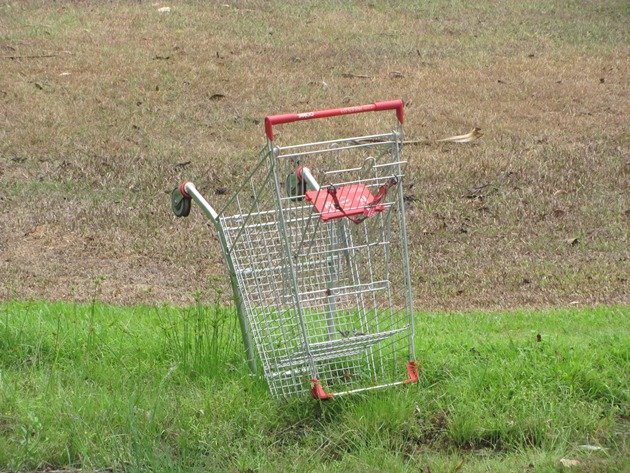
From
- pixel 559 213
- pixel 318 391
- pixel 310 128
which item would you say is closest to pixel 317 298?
pixel 318 391

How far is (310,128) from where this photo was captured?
41.0 ft

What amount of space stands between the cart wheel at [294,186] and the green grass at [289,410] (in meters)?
0.77

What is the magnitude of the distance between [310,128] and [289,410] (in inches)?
310

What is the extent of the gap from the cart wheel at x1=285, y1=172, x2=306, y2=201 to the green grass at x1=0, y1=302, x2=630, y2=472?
2.53ft

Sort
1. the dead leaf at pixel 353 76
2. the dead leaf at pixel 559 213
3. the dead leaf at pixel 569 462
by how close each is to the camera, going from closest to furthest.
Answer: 1. the dead leaf at pixel 569 462
2. the dead leaf at pixel 559 213
3. the dead leaf at pixel 353 76

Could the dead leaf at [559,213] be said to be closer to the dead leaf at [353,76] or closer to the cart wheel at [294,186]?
the dead leaf at [353,76]

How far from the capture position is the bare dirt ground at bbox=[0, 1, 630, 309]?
8938 mm

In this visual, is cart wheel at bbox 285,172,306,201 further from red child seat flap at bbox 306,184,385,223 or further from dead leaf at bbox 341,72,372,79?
dead leaf at bbox 341,72,372,79

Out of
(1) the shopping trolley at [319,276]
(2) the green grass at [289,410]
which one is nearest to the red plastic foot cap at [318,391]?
(1) the shopping trolley at [319,276]

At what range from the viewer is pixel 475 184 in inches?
428

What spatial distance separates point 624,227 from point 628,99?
4.40 meters

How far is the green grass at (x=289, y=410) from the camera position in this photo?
4.40 metres

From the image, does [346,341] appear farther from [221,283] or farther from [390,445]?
[221,283]

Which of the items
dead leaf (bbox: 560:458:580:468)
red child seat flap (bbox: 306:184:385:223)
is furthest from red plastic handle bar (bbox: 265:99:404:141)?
dead leaf (bbox: 560:458:580:468)
